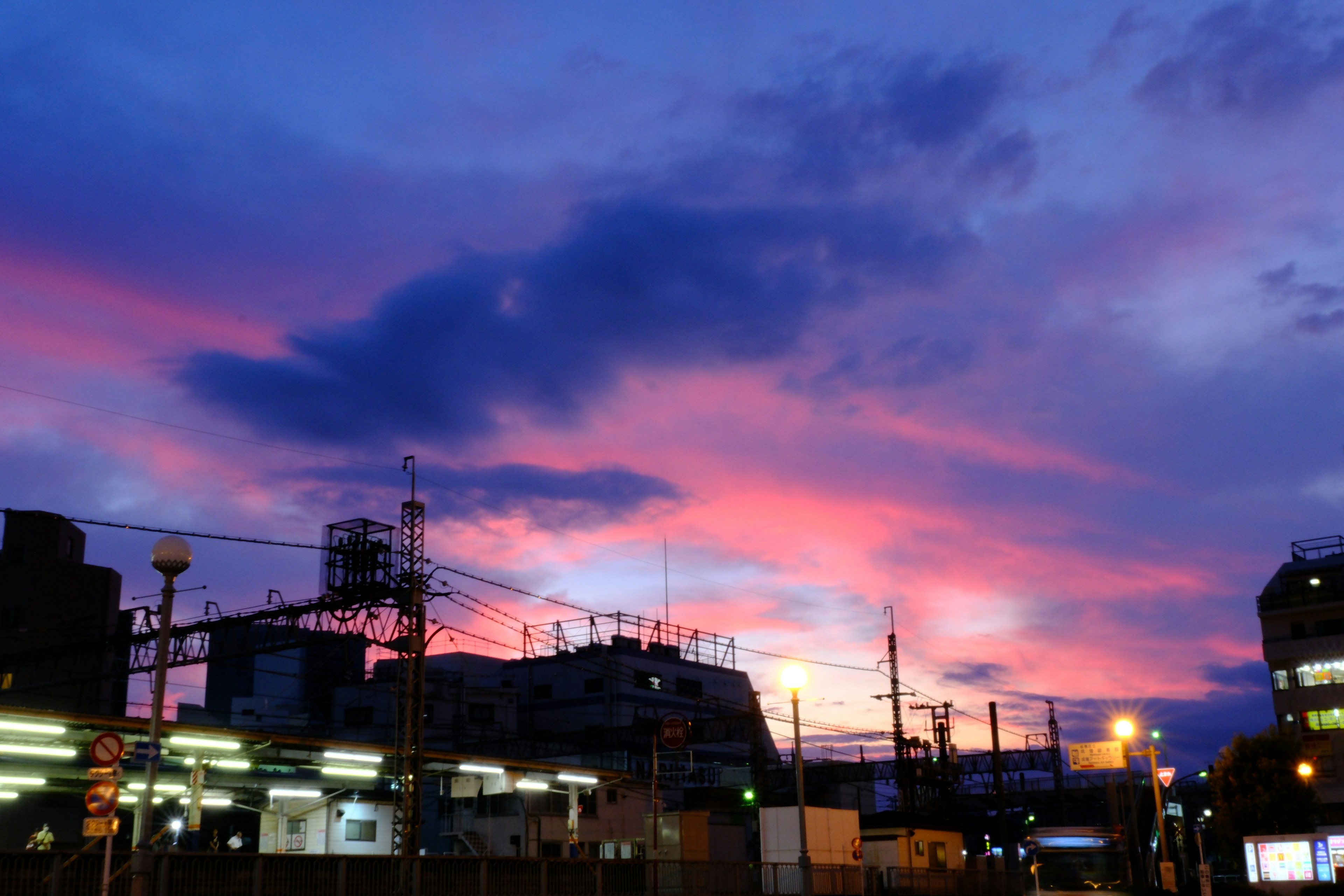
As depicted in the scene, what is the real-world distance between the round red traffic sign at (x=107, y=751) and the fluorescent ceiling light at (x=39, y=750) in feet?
56.3

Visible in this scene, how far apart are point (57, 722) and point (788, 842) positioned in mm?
21337

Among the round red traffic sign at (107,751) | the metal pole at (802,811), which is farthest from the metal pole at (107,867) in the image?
the metal pole at (802,811)

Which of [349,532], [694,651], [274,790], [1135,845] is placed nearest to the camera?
[274,790]

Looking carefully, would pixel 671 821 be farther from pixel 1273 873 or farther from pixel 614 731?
pixel 614 731

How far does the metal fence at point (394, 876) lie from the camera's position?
17016mm

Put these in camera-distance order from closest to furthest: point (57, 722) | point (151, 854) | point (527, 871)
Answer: point (151, 854) < point (527, 871) < point (57, 722)

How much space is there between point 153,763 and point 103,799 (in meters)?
1.36

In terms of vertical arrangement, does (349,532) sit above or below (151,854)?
above

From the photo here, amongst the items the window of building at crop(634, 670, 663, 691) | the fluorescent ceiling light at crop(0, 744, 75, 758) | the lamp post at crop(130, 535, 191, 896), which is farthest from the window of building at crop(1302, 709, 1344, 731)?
the lamp post at crop(130, 535, 191, 896)

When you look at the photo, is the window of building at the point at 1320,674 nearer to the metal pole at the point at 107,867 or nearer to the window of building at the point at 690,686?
the window of building at the point at 690,686

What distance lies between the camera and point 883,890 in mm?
36469

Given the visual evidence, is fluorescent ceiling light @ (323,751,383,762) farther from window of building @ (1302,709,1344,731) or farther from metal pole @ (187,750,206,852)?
window of building @ (1302,709,1344,731)

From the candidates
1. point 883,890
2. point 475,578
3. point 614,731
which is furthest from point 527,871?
point 614,731

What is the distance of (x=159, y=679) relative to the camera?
17812 mm
